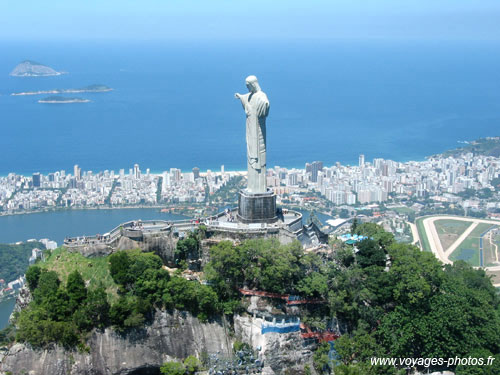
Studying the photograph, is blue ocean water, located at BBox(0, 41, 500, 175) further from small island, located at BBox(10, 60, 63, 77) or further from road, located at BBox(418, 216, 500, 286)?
road, located at BBox(418, 216, 500, 286)

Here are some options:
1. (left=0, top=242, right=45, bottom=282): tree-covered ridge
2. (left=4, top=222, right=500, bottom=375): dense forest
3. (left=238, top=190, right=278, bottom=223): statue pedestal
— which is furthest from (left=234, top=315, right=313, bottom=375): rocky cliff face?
(left=0, top=242, right=45, bottom=282): tree-covered ridge

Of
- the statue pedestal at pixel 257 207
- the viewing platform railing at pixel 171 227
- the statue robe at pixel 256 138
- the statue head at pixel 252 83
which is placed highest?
the statue head at pixel 252 83

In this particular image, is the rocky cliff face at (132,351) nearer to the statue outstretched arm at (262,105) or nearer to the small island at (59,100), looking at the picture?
the statue outstretched arm at (262,105)

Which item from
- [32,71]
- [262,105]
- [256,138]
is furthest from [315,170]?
[32,71]

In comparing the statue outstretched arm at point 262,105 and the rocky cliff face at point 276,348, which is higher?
the statue outstretched arm at point 262,105

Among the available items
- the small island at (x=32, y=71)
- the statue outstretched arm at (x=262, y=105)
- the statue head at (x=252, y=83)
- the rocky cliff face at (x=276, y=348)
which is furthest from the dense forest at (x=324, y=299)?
the small island at (x=32, y=71)

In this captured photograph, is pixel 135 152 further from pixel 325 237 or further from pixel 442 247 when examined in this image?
pixel 325 237

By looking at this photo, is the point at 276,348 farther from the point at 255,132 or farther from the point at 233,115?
the point at 233,115
